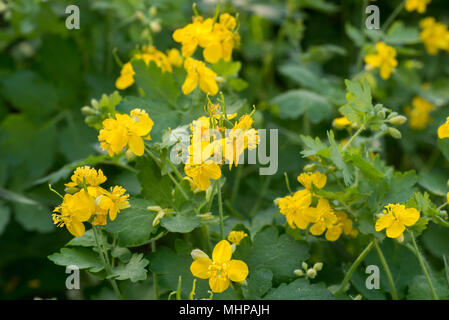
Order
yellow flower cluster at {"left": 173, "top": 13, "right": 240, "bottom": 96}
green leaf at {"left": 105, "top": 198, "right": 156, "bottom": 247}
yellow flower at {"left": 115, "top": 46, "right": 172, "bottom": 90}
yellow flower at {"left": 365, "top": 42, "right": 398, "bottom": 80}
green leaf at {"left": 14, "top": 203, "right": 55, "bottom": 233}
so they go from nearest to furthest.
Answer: green leaf at {"left": 105, "top": 198, "right": 156, "bottom": 247}, yellow flower cluster at {"left": 173, "top": 13, "right": 240, "bottom": 96}, yellow flower at {"left": 115, "top": 46, "right": 172, "bottom": 90}, yellow flower at {"left": 365, "top": 42, "right": 398, "bottom": 80}, green leaf at {"left": 14, "top": 203, "right": 55, "bottom": 233}

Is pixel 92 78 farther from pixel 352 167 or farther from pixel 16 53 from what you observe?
pixel 352 167

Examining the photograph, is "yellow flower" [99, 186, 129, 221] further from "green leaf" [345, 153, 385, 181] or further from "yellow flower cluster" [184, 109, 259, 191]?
"green leaf" [345, 153, 385, 181]

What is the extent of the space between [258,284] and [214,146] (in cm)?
32

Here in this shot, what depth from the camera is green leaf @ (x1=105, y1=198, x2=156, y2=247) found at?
106 cm

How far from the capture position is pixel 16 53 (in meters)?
2.38

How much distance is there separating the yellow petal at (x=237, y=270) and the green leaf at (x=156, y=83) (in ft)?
1.42

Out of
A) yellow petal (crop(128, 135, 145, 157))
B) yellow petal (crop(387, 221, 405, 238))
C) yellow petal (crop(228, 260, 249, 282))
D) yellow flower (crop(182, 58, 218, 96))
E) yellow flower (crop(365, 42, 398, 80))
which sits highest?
yellow flower (crop(365, 42, 398, 80))

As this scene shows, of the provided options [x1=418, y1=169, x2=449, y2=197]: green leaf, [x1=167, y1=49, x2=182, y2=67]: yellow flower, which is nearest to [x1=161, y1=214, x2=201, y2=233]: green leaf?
[x1=167, y1=49, x2=182, y2=67]: yellow flower

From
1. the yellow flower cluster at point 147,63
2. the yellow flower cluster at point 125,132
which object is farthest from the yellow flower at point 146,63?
the yellow flower cluster at point 125,132

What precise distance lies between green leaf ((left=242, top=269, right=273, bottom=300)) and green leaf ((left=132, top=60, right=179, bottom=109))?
Answer: 17.8 inches

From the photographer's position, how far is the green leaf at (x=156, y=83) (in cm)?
125

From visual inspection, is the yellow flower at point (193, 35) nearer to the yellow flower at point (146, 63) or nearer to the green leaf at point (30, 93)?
the yellow flower at point (146, 63)
